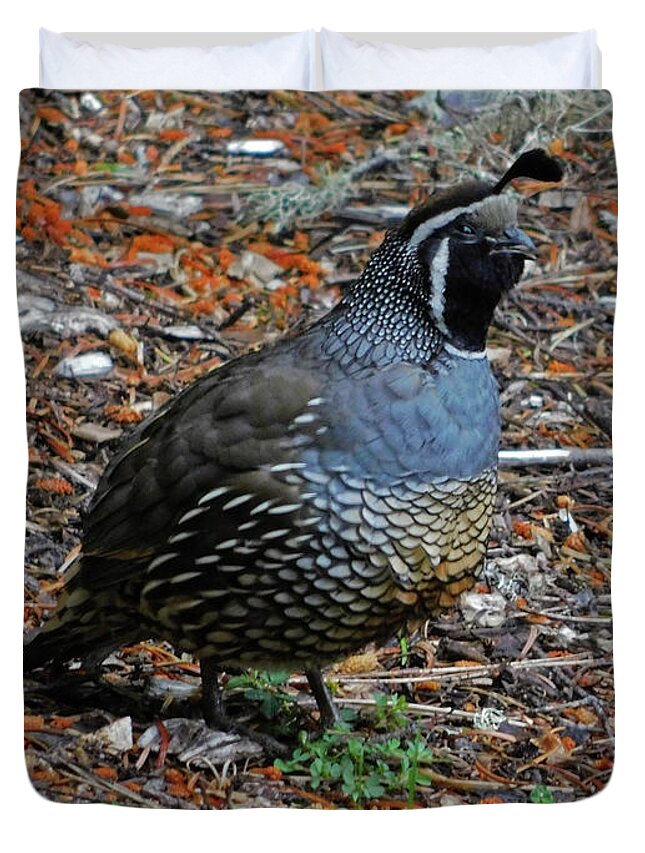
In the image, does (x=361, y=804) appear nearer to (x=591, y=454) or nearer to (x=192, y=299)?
(x=591, y=454)

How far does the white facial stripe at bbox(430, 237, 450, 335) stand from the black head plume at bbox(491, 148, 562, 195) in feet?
0.79

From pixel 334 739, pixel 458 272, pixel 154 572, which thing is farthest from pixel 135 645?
pixel 458 272

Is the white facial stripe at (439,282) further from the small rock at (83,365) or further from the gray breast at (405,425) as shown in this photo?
the small rock at (83,365)

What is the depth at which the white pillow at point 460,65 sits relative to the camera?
4.36 m

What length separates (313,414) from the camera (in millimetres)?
3957

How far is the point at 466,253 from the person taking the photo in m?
4.00

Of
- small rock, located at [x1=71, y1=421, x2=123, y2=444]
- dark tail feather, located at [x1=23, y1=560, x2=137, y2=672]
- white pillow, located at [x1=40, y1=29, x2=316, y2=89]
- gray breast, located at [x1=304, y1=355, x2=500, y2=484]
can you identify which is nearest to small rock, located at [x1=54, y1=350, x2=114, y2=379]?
small rock, located at [x1=71, y1=421, x2=123, y2=444]

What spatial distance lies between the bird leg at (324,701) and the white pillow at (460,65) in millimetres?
1847

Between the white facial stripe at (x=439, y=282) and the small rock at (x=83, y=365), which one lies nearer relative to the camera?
the white facial stripe at (x=439, y=282)

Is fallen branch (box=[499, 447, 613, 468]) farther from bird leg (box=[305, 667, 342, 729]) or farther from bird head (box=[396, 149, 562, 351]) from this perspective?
bird leg (box=[305, 667, 342, 729])

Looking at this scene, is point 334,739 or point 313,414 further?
point 334,739

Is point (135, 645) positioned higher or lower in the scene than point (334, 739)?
higher

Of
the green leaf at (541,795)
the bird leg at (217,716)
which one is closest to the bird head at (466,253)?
the bird leg at (217,716)

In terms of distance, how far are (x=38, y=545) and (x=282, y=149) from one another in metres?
1.40
